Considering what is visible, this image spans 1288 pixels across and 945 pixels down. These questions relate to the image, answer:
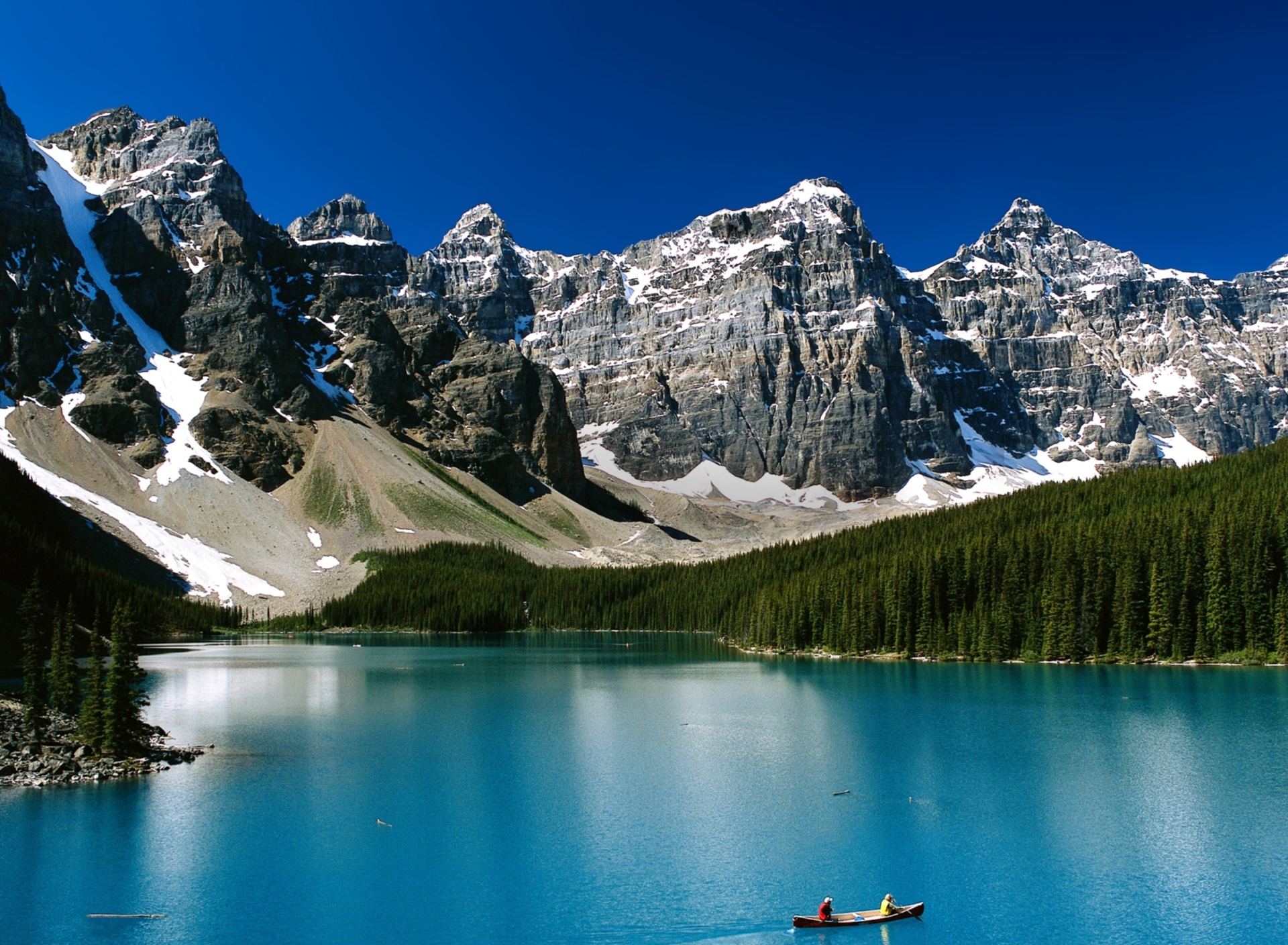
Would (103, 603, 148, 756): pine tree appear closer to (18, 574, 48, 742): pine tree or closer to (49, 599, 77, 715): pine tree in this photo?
(18, 574, 48, 742): pine tree

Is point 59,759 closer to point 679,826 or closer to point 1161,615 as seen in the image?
point 679,826

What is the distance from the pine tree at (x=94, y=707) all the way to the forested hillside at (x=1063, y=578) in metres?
66.3

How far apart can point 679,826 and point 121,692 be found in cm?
2188

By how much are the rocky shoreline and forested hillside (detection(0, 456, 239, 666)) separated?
30451 mm

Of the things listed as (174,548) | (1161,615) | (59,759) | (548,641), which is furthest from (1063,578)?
(174,548)

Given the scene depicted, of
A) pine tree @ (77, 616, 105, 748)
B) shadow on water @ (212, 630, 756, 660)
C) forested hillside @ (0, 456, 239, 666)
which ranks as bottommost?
shadow on water @ (212, 630, 756, 660)

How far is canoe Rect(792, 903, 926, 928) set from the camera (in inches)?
874

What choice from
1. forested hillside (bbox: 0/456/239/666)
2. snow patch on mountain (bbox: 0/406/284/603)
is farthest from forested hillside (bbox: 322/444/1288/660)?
snow patch on mountain (bbox: 0/406/284/603)

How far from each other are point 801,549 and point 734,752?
93.4 m

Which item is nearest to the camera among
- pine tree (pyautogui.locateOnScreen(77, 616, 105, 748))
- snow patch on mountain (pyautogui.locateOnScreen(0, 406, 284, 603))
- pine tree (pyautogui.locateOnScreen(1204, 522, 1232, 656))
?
pine tree (pyautogui.locateOnScreen(77, 616, 105, 748))

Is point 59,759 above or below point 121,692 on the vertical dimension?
below

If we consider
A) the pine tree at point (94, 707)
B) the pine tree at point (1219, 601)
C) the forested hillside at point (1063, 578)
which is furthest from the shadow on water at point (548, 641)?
the pine tree at point (94, 707)

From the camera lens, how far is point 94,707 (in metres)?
38.1

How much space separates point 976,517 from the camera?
4264 inches
